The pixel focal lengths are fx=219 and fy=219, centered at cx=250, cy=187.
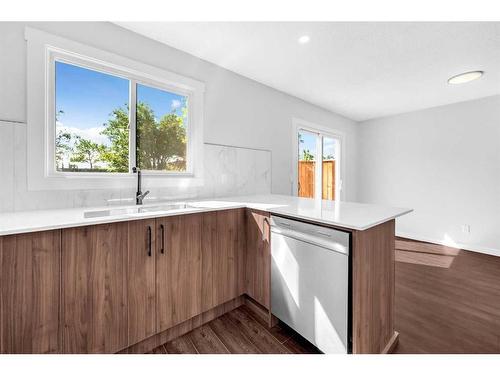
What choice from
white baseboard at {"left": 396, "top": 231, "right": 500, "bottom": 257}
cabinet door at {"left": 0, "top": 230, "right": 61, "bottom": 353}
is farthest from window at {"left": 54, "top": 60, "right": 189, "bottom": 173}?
white baseboard at {"left": 396, "top": 231, "right": 500, "bottom": 257}

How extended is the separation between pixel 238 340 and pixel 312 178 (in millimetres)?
2828

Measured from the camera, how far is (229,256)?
1.74 meters

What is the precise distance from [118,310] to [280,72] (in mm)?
2641

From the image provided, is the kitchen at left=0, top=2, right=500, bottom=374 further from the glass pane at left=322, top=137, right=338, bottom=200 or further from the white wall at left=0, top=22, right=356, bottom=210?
the glass pane at left=322, top=137, right=338, bottom=200

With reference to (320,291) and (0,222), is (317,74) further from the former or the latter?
(0,222)

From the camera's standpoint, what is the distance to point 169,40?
1976 millimetres

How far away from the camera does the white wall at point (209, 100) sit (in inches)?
54.7

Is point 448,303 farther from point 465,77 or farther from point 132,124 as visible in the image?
point 132,124

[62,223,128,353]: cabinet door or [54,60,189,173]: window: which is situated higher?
[54,60,189,173]: window

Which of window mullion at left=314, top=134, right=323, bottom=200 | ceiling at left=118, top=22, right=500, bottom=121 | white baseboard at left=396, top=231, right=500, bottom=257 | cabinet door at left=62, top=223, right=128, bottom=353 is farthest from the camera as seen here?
window mullion at left=314, top=134, right=323, bottom=200

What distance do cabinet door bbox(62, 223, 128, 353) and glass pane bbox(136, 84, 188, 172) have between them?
0.96m

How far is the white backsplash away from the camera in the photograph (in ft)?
4.52

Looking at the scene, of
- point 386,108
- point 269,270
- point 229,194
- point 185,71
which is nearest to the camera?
point 269,270
